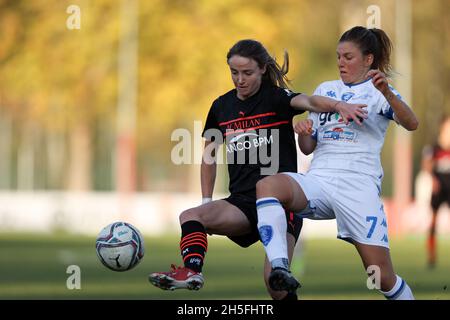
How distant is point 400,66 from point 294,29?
164 inches

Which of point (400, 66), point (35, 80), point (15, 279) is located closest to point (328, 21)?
point (400, 66)

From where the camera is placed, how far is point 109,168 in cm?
5897

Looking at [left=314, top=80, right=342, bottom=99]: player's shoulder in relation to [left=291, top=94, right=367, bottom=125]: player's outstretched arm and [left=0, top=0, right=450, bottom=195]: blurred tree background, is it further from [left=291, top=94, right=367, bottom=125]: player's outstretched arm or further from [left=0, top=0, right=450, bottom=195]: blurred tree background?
[left=0, top=0, right=450, bottom=195]: blurred tree background

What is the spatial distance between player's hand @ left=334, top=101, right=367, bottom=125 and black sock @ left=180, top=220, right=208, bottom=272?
131cm

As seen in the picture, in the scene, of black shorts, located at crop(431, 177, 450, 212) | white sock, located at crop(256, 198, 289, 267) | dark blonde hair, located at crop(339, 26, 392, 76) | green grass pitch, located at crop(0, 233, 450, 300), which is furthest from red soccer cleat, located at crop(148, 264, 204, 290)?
black shorts, located at crop(431, 177, 450, 212)

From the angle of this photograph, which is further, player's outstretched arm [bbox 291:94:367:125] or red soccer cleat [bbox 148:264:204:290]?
player's outstretched arm [bbox 291:94:367:125]

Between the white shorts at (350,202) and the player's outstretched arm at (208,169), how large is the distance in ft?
3.20

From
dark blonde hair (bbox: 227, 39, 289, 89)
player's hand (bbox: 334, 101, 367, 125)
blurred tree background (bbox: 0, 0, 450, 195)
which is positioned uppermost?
blurred tree background (bbox: 0, 0, 450, 195)

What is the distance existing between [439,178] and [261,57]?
1068 cm

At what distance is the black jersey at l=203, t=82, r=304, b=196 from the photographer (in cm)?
829

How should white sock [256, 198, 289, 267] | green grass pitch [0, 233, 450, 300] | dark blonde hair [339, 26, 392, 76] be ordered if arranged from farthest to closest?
green grass pitch [0, 233, 450, 300], dark blonde hair [339, 26, 392, 76], white sock [256, 198, 289, 267]

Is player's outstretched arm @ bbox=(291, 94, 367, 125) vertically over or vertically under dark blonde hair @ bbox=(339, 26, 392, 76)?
under

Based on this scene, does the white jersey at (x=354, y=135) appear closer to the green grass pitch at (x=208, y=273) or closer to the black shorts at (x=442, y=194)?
the green grass pitch at (x=208, y=273)

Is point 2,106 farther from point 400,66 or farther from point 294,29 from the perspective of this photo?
point 400,66
